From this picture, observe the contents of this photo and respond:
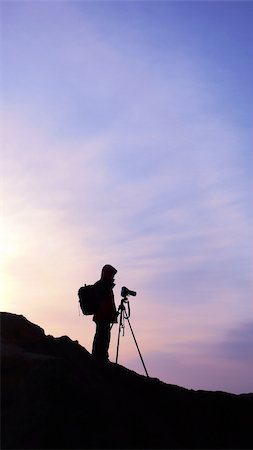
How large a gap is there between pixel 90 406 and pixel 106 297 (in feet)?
13.9

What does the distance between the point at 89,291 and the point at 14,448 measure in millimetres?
5968

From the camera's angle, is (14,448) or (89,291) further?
(89,291)

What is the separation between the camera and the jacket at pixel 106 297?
17.4 meters

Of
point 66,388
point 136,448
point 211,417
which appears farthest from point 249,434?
point 66,388

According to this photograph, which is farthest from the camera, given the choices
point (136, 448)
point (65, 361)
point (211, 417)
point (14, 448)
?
point (211, 417)

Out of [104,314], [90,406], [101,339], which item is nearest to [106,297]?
[104,314]

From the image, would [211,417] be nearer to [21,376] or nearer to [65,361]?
[65,361]

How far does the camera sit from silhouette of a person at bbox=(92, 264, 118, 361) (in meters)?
17.4

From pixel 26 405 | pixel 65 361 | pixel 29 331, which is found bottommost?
pixel 26 405

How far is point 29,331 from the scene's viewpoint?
58.3ft

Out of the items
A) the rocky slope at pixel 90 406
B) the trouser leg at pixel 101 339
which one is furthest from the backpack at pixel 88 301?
the rocky slope at pixel 90 406

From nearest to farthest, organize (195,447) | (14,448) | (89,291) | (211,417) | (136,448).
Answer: (14,448) < (136,448) < (195,447) < (211,417) < (89,291)

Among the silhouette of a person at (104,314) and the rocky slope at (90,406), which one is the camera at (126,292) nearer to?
the silhouette of a person at (104,314)

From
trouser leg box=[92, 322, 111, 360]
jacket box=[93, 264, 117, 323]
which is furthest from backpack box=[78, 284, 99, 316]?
trouser leg box=[92, 322, 111, 360]
